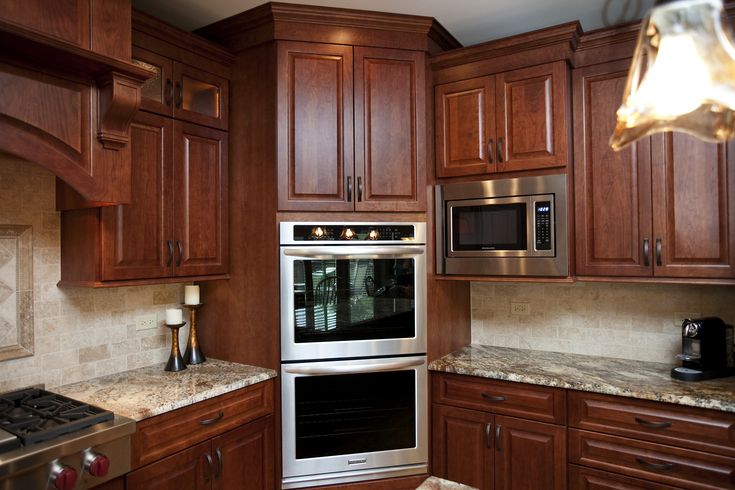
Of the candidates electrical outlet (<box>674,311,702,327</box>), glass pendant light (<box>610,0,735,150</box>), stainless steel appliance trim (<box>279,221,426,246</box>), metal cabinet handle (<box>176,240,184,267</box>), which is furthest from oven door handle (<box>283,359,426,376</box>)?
glass pendant light (<box>610,0,735,150</box>)

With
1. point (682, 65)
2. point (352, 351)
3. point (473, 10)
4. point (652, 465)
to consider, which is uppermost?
point (473, 10)

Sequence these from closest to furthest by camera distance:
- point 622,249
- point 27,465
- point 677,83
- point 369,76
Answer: point 677,83, point 27,465, point 622,249, point 369,76

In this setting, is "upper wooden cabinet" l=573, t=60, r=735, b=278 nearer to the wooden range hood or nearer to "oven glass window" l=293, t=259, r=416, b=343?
"oven glass window" l=293, t=259, r=416, b=343

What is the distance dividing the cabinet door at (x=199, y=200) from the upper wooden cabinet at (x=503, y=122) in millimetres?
1205

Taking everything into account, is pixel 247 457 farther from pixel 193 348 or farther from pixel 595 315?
pixel 595 315

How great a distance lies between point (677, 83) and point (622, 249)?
64.2 inches

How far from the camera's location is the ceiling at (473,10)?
2420 mm

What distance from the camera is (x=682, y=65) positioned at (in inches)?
36.1

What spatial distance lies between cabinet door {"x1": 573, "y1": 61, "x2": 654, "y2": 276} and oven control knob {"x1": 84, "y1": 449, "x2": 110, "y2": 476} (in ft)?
7.28

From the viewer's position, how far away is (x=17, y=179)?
6.78ft

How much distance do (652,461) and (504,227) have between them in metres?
1.24

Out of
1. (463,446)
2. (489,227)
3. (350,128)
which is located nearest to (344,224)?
(350,128)

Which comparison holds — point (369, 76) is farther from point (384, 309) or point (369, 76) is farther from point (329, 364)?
point (329, 364)

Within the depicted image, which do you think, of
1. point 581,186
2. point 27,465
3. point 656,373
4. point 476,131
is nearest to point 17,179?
Answer: point 27,465
